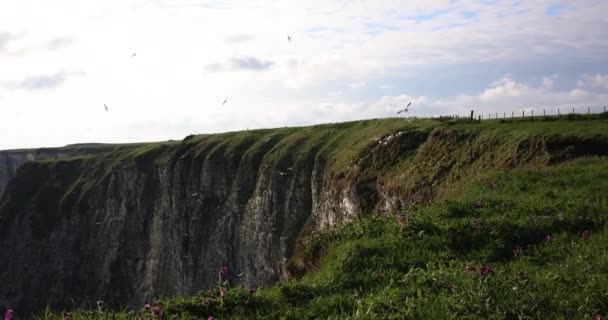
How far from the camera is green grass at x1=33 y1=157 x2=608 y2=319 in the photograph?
9508 mm

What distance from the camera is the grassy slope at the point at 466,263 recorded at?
9.57 m

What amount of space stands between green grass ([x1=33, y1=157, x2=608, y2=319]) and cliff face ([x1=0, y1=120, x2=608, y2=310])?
13983mm

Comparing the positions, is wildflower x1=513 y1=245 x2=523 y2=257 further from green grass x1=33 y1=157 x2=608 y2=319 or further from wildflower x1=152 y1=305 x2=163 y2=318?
wildflower x1=152 y1=305 x2=163 y2=318

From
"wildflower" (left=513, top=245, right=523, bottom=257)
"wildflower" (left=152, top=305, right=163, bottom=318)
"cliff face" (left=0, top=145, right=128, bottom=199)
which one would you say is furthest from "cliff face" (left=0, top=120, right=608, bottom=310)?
"cliff face" (left=0, top=145, right=128, bottom=199)

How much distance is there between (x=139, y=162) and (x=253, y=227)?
126 ft

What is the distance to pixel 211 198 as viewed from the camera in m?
87.2

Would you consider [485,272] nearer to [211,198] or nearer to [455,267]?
[455,267]

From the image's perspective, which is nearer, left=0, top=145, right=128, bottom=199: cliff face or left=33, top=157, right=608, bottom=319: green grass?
left=33, top=157, right=608, bottom=319: green grass

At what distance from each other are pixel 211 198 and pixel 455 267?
76.7 m

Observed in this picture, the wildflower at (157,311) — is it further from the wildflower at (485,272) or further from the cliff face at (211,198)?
the cliff face at (211,198)

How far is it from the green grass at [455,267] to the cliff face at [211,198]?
14.0 metres

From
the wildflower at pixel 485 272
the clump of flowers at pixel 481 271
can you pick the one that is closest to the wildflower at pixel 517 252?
the clump of flowers at pixel 481 271

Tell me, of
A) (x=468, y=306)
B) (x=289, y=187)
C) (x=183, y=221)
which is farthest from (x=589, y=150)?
(x=183, y=221)

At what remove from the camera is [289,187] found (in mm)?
72125
